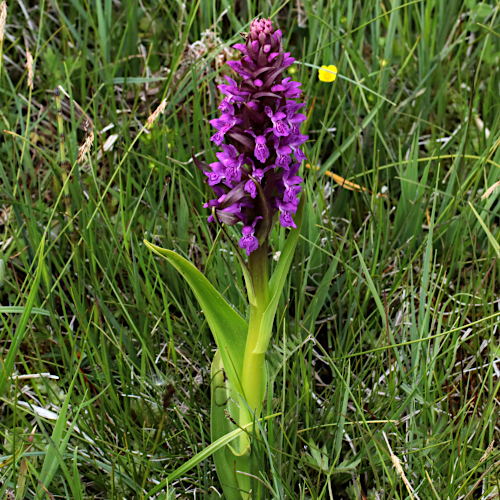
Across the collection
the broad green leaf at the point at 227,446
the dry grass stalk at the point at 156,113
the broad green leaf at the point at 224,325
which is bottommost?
the broad green leaf at the point at 227,446

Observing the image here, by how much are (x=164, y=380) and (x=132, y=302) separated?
382 mm

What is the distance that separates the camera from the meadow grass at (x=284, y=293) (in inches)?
62.8

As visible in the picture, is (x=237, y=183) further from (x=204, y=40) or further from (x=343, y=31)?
(x=343, y=31)

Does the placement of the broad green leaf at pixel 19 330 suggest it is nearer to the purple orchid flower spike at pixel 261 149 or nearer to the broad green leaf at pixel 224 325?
the broad green leaf at pixel 224 325

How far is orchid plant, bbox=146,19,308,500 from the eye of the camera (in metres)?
1.30

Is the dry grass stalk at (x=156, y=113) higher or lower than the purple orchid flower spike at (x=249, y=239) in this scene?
higher

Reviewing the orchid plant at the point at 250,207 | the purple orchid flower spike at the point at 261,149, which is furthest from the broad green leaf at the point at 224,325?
the purple orchid flower spike at the point at 261,149

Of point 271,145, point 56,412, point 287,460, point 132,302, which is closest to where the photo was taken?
point 271,145

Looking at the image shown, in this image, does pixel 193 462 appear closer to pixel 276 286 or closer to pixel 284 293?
pixel 276 286

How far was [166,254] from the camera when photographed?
137 cm

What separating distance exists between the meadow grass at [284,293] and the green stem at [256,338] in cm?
8

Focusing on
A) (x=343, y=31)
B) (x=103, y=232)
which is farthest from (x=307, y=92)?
(x=103, y=232)

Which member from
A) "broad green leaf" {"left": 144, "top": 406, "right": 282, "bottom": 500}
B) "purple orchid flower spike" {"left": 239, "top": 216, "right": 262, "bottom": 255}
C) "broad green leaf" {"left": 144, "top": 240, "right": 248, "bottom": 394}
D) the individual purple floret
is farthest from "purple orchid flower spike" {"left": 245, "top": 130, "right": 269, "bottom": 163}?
"broad green leaf" {"left": 144, "top": 406, "right": 282, "bottom": 500}

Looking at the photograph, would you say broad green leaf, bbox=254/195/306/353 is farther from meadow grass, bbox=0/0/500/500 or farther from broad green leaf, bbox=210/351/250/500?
broad green leaf, bbox=210/351/250/500
